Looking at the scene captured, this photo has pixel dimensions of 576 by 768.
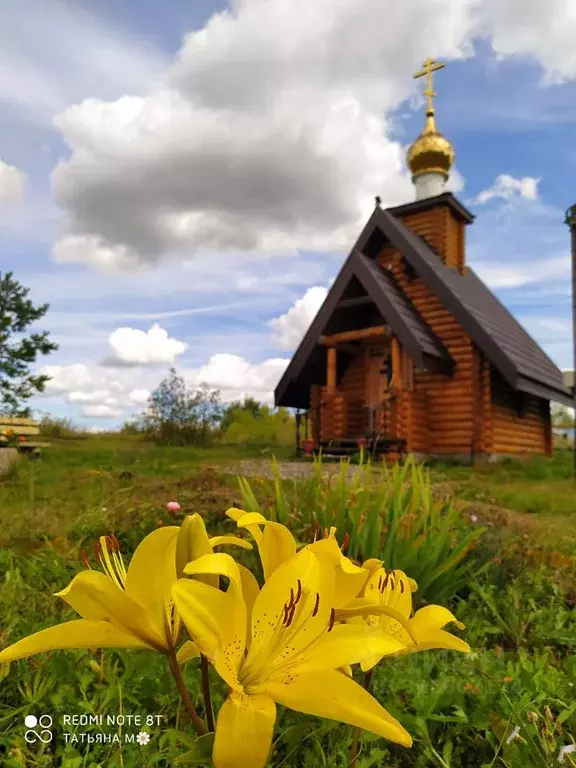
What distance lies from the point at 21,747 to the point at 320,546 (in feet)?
4.97

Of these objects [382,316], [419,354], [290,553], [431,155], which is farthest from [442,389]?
[290,553]

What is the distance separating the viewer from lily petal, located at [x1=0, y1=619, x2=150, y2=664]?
29.4 inches

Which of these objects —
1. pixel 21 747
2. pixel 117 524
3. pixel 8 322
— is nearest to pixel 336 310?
pixel 8 322

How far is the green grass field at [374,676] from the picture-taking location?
171 cm

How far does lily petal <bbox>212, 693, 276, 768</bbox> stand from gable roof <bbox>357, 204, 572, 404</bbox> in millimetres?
13135

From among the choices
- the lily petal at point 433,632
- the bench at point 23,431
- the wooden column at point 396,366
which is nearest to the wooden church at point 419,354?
the wooden column at point 396,366

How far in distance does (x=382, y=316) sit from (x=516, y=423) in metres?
4.70

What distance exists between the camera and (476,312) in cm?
1470

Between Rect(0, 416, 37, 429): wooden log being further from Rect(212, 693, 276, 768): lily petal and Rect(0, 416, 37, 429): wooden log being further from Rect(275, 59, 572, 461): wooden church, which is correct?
Rect(212, 693, 276, 768): lily petal

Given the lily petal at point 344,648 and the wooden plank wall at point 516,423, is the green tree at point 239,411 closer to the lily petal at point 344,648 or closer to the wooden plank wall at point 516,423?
the wooden plank wall at point 516,423

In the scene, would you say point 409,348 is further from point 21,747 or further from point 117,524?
point 21,747

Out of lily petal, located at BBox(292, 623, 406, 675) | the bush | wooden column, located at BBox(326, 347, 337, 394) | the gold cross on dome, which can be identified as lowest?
the bush

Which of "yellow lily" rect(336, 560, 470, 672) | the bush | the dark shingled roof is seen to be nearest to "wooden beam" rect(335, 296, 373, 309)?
the dark shingled roof

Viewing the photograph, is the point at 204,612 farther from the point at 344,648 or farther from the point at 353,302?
the point at 353,302
